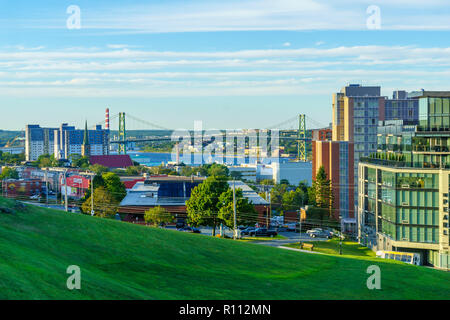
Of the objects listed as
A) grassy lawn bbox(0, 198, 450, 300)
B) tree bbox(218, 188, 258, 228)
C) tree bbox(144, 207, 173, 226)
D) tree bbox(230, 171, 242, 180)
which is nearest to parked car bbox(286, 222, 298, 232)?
tree bbox(218, 188, 258, 228)

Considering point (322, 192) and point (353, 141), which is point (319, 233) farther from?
point (353, 141)

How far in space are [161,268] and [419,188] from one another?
2916cm

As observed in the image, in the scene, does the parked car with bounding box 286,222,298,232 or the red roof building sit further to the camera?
the red roof building

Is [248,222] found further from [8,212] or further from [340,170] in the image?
[8,212]

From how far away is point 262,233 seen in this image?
48.7 metres

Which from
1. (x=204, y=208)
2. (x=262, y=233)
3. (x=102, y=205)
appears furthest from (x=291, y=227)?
(x=102, y=205)

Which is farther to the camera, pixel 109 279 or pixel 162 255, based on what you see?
pixel 162 255

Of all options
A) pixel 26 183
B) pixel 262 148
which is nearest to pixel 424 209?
pixel 26 183

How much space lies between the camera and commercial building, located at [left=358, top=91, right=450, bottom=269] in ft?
131

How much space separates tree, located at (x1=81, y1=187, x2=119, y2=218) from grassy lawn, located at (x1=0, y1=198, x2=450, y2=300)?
29.4 meters

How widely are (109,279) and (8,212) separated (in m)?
6.02

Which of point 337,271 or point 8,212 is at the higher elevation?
point 8,212

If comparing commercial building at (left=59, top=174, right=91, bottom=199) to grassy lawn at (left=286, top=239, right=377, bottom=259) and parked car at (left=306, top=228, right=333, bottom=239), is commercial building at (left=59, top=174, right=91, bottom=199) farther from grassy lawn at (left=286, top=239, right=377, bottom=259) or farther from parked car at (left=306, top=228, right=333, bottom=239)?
grassy lawn at (left=286, top=239, right=377, bottom=259)

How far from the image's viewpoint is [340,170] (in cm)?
6631
